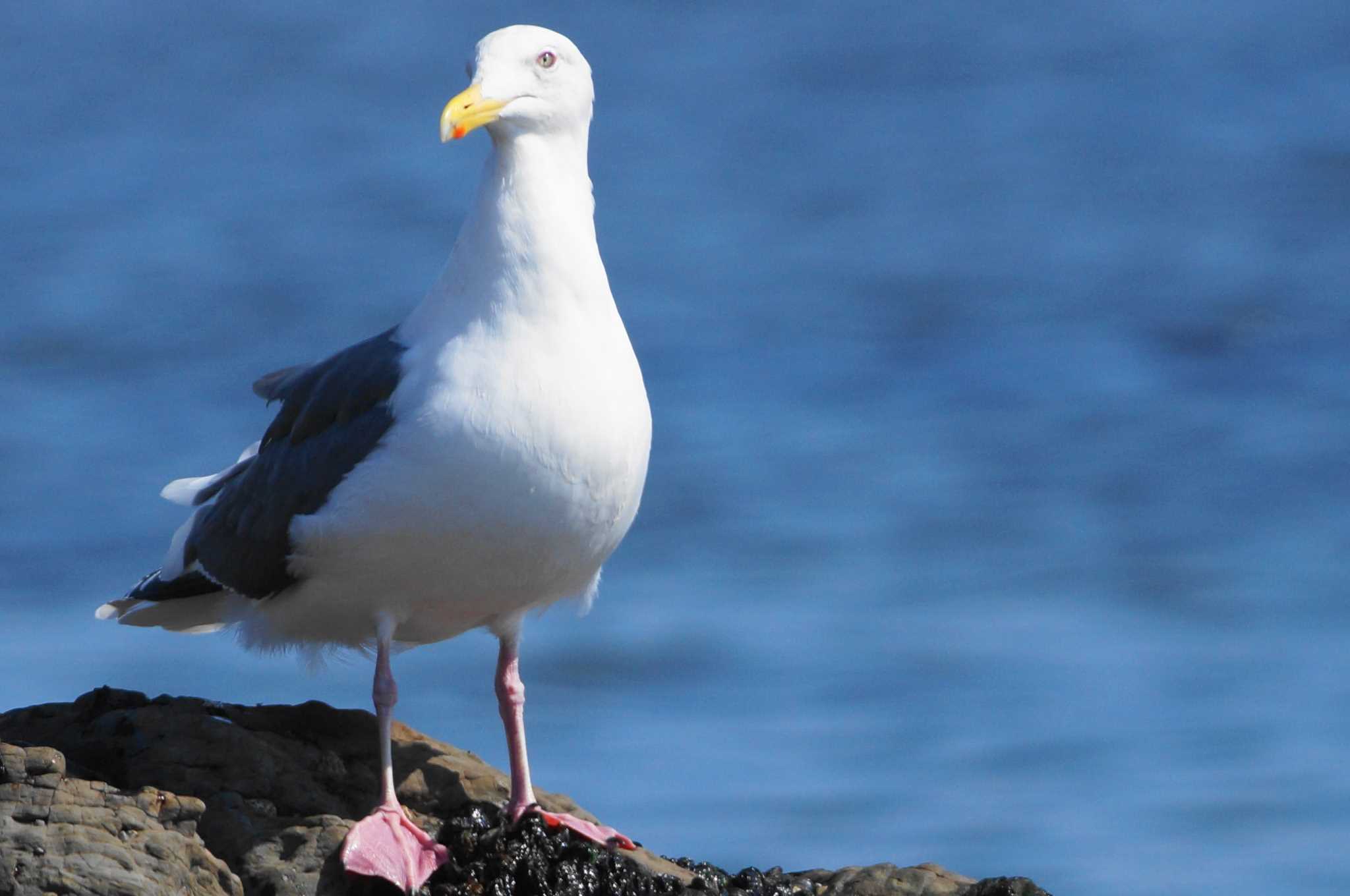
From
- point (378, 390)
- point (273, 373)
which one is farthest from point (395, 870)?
point (273, 373)

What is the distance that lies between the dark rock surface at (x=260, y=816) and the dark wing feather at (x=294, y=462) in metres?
0.60

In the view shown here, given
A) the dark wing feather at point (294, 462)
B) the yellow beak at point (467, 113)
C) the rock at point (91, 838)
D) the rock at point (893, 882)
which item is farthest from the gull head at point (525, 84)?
the rock at point (893, 882)

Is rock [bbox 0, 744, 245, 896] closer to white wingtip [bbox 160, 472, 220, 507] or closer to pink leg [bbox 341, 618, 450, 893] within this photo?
pink leg [bbox 341, 618, 450, 893]

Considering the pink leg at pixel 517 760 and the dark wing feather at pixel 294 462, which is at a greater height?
the dark wing feather at pixel 294 462

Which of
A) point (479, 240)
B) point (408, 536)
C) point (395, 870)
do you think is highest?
point (479, 240)

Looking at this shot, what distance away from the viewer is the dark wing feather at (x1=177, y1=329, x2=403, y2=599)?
7734 millimetres

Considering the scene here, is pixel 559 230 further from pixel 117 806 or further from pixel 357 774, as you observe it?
pixel 117 806

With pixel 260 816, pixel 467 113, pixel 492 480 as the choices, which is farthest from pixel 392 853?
pixel 467 113

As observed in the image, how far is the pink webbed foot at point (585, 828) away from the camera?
741 cm

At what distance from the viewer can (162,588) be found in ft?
28.7

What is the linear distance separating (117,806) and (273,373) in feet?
9.41

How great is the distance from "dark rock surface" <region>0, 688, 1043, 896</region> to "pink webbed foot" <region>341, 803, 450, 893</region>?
59 mm

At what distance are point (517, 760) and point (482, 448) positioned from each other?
1414 millimetres

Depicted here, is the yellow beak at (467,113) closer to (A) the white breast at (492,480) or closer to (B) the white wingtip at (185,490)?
(A) the white breast at (492,480)
